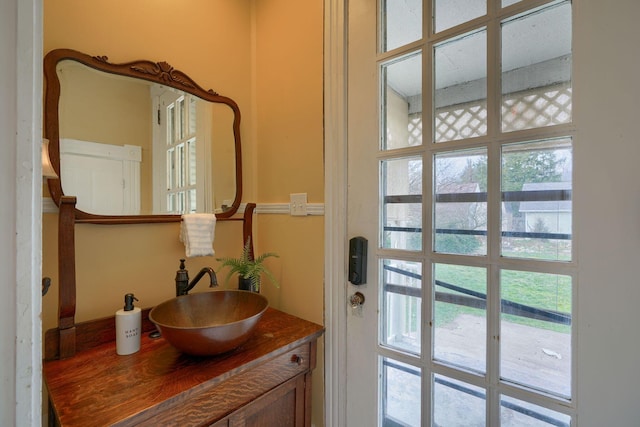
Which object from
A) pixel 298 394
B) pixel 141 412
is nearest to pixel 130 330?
pixel 141 412

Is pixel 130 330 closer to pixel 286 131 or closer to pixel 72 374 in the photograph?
pixel 72 374

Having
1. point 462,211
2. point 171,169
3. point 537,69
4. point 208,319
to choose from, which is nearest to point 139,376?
point 208,319

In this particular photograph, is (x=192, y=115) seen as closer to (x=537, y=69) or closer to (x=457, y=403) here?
(x=537, y=69)

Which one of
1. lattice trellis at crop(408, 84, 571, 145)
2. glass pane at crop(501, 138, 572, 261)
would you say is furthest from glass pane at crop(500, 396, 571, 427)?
lattice trellis at crop(408, 84, 571, 145)

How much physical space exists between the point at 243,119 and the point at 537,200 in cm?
131

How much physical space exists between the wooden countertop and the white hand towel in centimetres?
36

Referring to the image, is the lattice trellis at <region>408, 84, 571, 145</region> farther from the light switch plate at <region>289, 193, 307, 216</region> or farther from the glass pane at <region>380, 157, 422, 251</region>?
the light switch plate at <region>289, 193, 307, 216</region>

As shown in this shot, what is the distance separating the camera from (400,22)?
41.2 inches

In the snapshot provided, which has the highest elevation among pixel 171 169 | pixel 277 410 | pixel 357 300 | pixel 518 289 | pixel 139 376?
pixel 171 169

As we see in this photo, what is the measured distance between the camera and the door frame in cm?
117

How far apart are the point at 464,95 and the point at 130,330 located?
1.34 m

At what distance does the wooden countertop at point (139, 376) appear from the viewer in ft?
2.27

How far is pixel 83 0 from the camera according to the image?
3.33ft

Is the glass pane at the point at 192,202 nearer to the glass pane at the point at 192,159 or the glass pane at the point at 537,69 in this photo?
the glass pane at the point at 192,159
